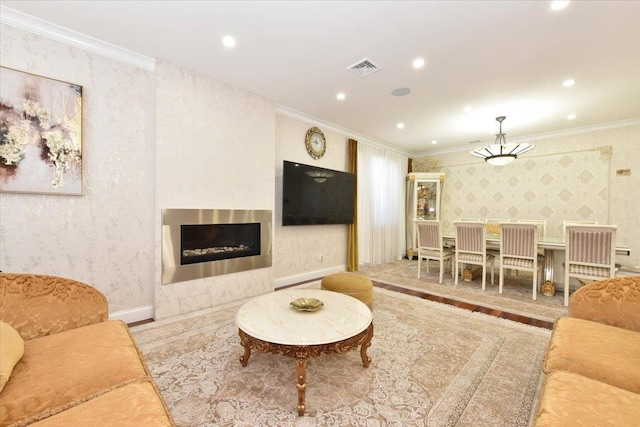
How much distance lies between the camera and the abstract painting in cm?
216

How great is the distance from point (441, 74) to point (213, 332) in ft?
11.8

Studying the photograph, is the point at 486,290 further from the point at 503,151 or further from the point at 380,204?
the point at 380,204

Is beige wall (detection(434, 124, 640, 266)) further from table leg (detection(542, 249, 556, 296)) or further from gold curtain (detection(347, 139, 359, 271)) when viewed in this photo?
gold curtain (detection(347, 139, 359, 271))

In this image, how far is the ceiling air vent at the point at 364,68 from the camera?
2.79 meters

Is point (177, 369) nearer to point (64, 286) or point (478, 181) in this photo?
point (64, 286)

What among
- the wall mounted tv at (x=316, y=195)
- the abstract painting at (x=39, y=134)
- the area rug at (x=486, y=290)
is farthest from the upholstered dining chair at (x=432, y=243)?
the abstract painting at (x=39, y=134)

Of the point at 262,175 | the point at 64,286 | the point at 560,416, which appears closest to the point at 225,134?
the point at 262,175

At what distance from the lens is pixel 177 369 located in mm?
1931

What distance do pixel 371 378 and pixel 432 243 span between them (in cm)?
320

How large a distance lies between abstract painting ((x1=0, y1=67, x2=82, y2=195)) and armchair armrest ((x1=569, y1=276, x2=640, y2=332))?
4065 mm

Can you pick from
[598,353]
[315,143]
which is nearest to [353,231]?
[315,143]

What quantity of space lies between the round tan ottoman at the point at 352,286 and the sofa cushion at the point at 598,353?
4.96 ft

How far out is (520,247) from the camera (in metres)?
3.75

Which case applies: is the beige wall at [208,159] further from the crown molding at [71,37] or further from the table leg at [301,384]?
the table leg at [301,384]
